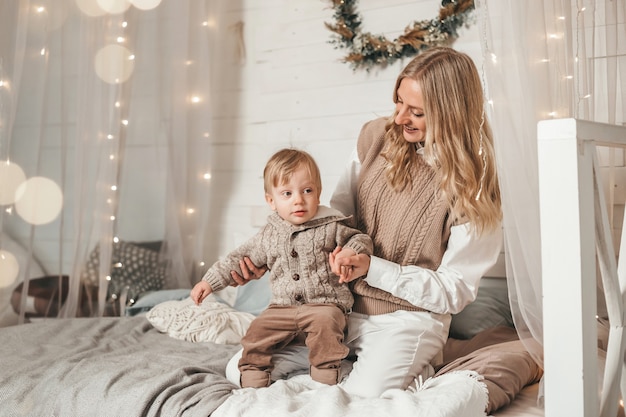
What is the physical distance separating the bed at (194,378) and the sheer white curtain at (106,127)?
345 mm

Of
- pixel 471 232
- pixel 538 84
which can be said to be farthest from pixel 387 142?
pixel 538 84

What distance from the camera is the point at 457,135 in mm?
1738

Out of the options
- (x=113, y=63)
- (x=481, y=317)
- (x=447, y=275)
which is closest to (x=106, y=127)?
(x=113, y=63)

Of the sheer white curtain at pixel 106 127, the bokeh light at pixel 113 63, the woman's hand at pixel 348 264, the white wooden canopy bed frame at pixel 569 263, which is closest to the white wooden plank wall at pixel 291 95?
the sheer white curtain at pixel 106 127

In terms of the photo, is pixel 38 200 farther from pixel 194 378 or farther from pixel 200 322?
pixel 194 378

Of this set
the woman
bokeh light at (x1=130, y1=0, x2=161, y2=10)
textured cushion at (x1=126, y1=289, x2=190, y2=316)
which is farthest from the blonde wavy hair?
bokeh light at (x1=130, y1=0, x2=161, y2=10)

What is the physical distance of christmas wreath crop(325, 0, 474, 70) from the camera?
242 cm

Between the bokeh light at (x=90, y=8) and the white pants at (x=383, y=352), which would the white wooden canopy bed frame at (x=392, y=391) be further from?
the bokeh light at (x=90, y=8)

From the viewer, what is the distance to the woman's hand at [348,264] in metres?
1.62

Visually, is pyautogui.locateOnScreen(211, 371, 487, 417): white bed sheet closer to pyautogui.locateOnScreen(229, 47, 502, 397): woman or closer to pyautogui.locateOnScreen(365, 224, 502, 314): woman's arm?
pyautogui.locateOnScreen(229, 47, 502, 397): woman

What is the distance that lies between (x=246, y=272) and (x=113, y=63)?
1.13m

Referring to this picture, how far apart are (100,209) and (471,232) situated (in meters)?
1.40

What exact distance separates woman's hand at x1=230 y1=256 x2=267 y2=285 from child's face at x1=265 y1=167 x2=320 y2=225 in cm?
18

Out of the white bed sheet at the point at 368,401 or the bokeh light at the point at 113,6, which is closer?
the white bed sheet at the point at 368,401
